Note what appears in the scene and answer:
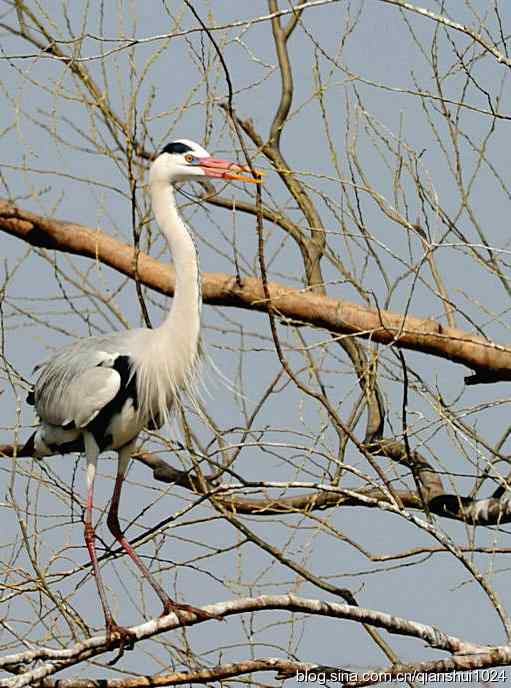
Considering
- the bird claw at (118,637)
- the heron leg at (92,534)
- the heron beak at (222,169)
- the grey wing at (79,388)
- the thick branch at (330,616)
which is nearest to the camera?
the thick branch at (330,616)

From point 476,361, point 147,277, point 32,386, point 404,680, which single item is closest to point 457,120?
point 476,361

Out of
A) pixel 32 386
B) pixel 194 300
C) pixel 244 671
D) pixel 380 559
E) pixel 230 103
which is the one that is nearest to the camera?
pixel 244 671

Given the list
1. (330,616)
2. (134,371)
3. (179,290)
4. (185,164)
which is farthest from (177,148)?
(330,616)

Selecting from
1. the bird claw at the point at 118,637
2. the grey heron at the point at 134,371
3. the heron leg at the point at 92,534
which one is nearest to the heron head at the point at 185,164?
the grey heron at the point at 134,371

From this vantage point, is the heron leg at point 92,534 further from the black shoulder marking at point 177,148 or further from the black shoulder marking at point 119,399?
the black shoulder marking at point 177,148

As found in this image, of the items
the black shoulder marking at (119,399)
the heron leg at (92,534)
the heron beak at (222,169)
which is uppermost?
the heron beak at (222,169)

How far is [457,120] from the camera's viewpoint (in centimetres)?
505

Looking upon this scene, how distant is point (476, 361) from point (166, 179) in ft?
4.61

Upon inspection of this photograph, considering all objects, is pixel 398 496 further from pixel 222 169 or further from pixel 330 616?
pixel 330 616

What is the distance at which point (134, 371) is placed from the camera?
5.14m

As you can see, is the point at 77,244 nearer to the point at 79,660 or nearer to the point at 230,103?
the point at 230,103

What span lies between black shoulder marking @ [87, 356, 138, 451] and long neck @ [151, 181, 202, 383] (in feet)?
0.57

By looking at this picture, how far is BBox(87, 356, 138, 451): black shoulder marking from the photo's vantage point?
5.15m

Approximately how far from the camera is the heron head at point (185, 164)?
16.3 feet
